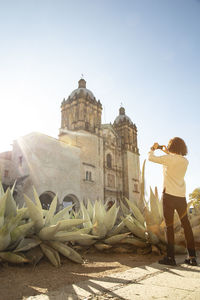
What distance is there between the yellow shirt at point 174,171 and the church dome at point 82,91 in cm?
2258

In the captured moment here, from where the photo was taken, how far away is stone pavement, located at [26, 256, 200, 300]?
1104 mm

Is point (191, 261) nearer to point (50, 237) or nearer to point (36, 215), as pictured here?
point (50, 237)

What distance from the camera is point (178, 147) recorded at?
8.30 ft

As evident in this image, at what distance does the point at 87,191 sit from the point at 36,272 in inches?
756

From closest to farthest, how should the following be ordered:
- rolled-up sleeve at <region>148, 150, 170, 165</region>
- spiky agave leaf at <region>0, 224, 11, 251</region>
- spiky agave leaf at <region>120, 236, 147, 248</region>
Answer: spiky agave leaf at <region>0, 224, 11, 251</region> → rolled-up sleeve at <region>148, 150, 170, 165</region> → spiky agave leaf at <region>120, 236, 147, 248</region>

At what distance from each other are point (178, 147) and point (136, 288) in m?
1.67

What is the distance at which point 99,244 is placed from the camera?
2.66 m

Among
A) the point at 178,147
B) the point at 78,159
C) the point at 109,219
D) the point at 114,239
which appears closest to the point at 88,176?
the point at 78,159

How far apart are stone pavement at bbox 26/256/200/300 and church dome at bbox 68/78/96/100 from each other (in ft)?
77.6

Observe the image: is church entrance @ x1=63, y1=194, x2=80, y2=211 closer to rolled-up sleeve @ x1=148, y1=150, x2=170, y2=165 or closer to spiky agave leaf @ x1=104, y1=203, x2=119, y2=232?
spiky agave leaf @ x1=104, y1=203, x2=119, y2=232

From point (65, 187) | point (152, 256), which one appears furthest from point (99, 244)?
point (65, 187)

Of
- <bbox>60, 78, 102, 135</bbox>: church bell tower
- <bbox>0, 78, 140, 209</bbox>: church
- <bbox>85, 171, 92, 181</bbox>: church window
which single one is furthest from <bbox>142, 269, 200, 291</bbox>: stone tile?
<bbox>60, 78, 102, 135</bbox>: church bell tower

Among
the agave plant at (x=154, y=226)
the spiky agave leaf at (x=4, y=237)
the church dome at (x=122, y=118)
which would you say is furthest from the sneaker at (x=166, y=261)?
the church dome at (x=122, y=118)

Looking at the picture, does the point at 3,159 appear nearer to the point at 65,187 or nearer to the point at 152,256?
the point at 65,187
